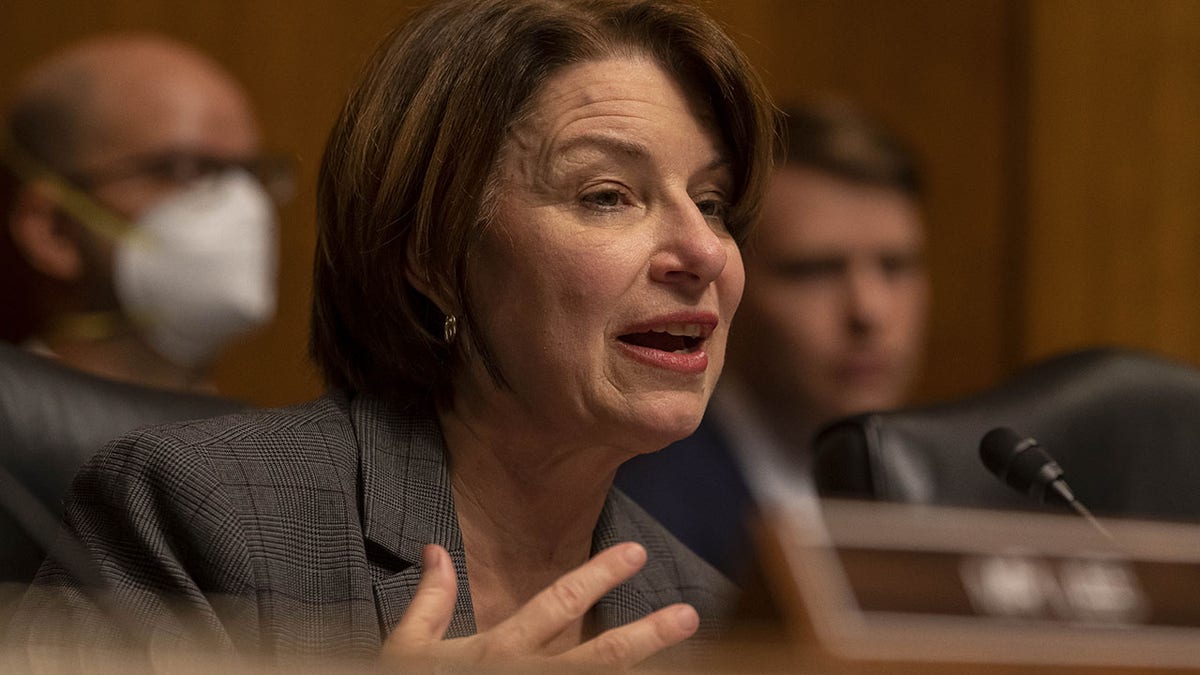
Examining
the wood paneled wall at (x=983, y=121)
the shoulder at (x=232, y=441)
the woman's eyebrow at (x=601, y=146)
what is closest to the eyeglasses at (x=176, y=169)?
the wood paneled wall at (x=983, y=121)

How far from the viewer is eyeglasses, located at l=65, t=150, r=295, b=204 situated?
2539mm

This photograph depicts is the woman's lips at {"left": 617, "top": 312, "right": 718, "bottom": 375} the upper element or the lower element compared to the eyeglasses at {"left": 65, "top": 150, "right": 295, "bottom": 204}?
upper

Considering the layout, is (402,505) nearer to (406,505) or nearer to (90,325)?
(406,505)

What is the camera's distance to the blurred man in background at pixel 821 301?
2586 millimetres

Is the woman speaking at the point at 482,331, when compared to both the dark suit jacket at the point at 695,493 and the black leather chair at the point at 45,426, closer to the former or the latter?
the black leather chair at the point at 45,426

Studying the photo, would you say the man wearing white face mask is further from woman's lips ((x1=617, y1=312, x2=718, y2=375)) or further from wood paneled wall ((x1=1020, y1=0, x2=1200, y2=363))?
wood paneled wall ((x1=1020, y1=0, x2=1200, y2=363))

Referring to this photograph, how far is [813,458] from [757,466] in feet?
2.55

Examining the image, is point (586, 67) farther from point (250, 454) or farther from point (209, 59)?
point (209, 59)

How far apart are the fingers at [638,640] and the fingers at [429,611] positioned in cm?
10

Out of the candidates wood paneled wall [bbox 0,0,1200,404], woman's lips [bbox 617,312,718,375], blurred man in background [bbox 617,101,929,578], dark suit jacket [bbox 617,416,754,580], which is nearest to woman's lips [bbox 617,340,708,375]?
woman's lips [bbox 617,312,718,375]

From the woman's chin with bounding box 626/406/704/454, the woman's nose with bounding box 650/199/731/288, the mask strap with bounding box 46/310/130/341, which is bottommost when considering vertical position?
the mask strap with bounding box 46/310/130/341

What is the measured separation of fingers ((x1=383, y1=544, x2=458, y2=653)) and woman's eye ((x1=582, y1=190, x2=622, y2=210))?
457 mm

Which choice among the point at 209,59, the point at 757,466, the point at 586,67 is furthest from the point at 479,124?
the point at 209,59

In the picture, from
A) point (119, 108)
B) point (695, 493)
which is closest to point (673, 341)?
point (695, 493)
